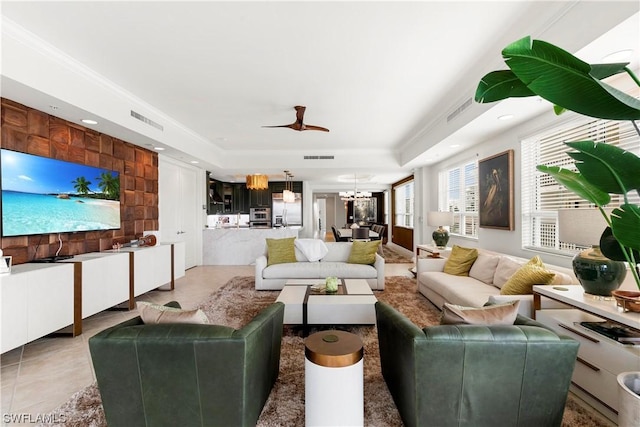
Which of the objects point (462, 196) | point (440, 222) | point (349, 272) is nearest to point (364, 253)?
point (349, 272)

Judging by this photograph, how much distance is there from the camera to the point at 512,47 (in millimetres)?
940

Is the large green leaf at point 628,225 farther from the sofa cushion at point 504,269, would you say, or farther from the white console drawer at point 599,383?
the sofa cushion at point 504,269

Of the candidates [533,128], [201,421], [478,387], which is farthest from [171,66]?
[533,128]

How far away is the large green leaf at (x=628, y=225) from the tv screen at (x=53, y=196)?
446 cm

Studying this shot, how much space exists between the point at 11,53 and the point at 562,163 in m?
5.18

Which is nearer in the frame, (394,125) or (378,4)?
(378,4)

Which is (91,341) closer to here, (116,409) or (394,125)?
(116,409)

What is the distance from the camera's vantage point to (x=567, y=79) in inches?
37.5

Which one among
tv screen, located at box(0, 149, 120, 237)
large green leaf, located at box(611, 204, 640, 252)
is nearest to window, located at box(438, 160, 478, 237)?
large green leaf, located at box(611, 204, 640, 252)

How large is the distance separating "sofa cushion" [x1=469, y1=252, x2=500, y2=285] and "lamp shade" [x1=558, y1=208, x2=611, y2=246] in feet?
4.95

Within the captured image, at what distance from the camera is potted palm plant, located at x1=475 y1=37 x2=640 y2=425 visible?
931 mm

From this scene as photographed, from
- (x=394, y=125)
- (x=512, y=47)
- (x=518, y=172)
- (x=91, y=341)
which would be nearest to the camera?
(x=512, y=47)

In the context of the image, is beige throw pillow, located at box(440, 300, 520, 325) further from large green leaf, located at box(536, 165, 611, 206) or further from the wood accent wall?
the wood accent wall

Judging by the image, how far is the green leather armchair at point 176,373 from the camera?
141 centimetres
